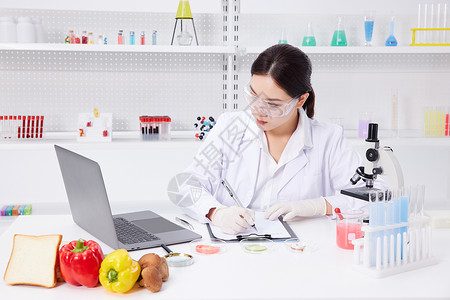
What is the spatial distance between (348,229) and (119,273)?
74 cm

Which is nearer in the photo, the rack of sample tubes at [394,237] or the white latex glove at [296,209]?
the rack of sample tubes at [394,237]

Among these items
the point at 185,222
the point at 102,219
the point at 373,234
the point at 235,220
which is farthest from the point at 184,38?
the point at 373,234

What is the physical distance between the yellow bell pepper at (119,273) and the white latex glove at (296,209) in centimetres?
72

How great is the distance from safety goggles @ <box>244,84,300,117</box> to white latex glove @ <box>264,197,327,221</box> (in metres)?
0.38

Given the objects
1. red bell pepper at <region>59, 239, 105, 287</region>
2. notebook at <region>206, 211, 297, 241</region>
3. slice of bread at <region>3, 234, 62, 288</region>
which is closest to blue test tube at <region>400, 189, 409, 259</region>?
notebook at <region>206, 211, 297, 241</region>

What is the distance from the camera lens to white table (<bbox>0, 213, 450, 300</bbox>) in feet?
4.14

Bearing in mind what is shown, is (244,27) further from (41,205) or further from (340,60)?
(41,205)

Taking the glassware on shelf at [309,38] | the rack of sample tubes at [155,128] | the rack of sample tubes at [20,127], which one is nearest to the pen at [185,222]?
the rack of sample tubes at [155,128]

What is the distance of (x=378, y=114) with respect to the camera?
3.61m

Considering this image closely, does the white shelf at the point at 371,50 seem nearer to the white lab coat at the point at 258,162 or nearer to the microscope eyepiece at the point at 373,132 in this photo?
the white lab coat at the point at 258,162

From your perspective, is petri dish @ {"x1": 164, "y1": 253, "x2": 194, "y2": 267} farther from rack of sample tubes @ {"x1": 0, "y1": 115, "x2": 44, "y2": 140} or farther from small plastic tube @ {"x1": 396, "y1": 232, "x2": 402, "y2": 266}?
rack of sample tubes @ {"x1": 0, "y1": 115, "x2": 44, "y2": 140}

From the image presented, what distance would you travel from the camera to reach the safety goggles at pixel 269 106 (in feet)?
6.64

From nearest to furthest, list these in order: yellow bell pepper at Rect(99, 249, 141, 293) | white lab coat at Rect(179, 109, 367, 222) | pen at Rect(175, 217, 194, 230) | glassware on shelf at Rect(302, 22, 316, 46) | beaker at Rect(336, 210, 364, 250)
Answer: yellow bell pepper at Rect(99, 249, 141, 293) < beaker at Rect(336, 210, 364, 250) < pen at Rect(175, 217, 194, 230) < white lab coat at Rect(179, 109, 367, 222) < glassware on shelf at Rect(302, 22, 316, 46)

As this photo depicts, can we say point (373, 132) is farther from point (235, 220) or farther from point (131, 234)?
point (131, 234)
